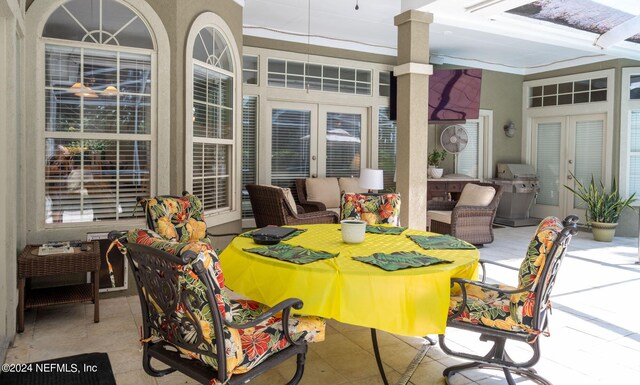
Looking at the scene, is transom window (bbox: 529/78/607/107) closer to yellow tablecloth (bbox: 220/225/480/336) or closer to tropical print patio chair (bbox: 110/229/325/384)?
yellow tablecloth (bbox: 220/225/480/336)

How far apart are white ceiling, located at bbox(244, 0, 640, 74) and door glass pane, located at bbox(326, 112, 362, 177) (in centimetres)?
113

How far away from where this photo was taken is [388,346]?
10.1 ft

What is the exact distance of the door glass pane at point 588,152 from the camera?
26.9 feet

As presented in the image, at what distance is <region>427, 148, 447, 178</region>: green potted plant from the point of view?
7879mm

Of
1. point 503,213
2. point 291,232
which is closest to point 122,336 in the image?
point 291,232

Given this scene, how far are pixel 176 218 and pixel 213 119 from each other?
1554mm

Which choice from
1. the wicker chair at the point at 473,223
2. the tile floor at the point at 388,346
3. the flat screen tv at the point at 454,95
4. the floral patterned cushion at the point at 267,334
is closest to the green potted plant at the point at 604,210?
the wicker chair at the point at 473,223

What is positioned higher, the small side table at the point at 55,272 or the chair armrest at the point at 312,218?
the chair armrest at the point at 312,218

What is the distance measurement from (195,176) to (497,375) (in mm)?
3005

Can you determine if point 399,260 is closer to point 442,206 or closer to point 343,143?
point 442,206

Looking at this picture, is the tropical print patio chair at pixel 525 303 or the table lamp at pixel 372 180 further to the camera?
the table lamp at pixel 372 180

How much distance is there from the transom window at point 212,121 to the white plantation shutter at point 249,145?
191 cm

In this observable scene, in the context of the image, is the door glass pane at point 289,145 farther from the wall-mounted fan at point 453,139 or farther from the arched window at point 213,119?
the wall-mounted fan at point 453,139

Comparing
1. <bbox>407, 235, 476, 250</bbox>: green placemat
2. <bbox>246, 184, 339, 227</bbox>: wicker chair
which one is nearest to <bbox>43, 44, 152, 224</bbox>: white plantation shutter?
<bbox>246, 184, 339, 227</bbox>: wicker chair
